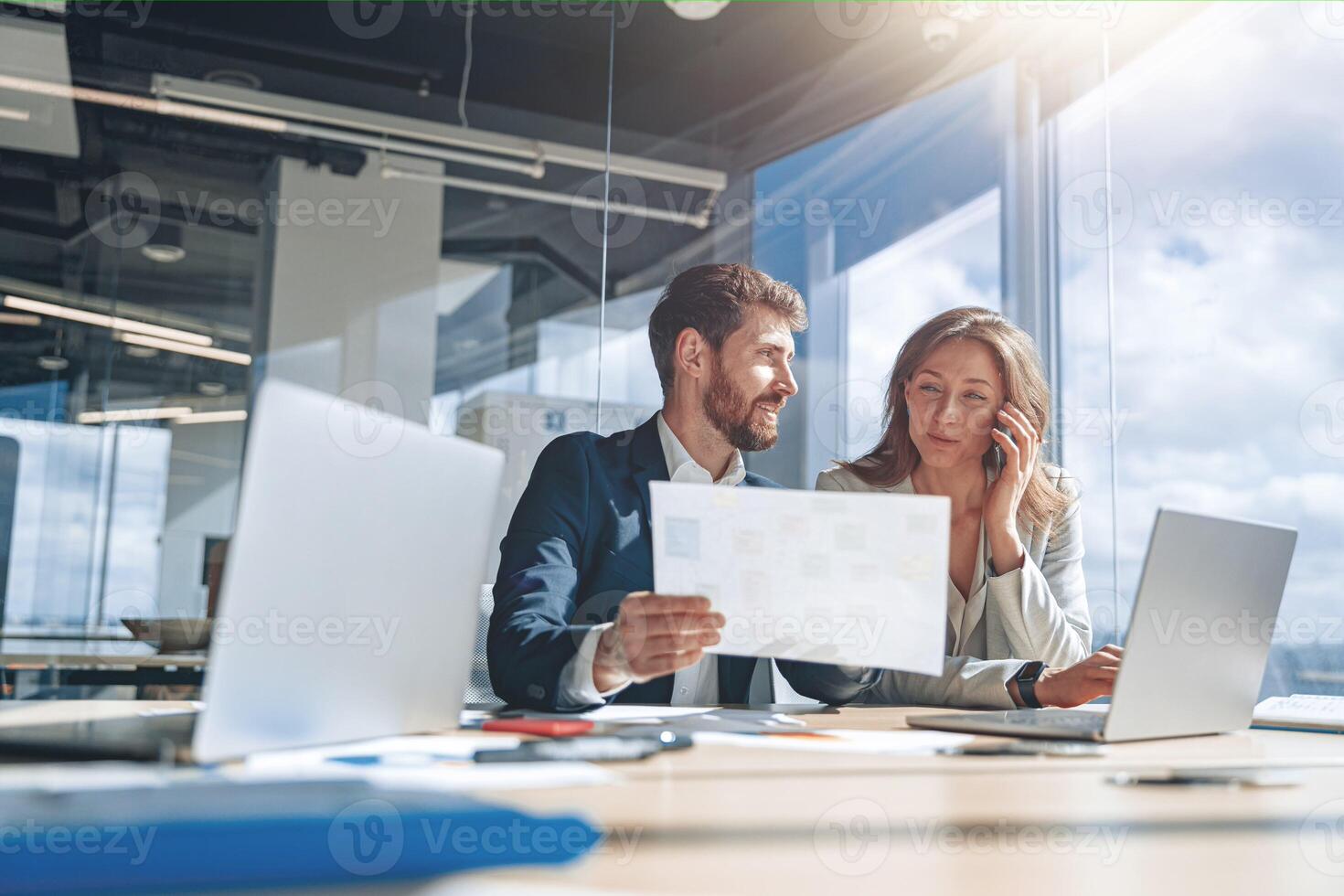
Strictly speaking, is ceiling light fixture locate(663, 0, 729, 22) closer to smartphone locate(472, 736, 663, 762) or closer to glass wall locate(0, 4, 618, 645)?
glass wall locate(0, 4, 618, 645)

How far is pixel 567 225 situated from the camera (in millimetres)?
4340

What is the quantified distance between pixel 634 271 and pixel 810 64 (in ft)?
3.86

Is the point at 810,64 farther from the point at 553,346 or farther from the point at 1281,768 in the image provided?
the point at 1281,768

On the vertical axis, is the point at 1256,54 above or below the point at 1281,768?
above

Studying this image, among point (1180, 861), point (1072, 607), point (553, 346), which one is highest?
point (553, 346)

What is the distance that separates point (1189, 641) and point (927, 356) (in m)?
1.16

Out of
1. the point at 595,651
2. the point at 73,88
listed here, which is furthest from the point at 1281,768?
the point at 73,88

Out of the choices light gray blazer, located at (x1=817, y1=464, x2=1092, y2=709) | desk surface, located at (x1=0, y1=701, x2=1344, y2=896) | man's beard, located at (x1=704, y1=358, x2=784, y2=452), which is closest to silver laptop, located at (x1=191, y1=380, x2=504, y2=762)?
desk surface, located at (x1=0, y1=701, x2=1344, y2=896)

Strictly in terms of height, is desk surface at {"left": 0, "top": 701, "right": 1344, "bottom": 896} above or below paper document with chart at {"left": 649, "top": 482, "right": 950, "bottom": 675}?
below

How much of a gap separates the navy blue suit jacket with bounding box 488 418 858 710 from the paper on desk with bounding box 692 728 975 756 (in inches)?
15.8

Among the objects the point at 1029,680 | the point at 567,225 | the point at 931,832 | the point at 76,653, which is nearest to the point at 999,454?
the point at 1029,680

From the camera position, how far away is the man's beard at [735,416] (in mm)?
2191

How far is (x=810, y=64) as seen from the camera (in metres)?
4.57

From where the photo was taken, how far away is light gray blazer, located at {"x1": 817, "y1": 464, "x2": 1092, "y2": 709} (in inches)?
68.5
